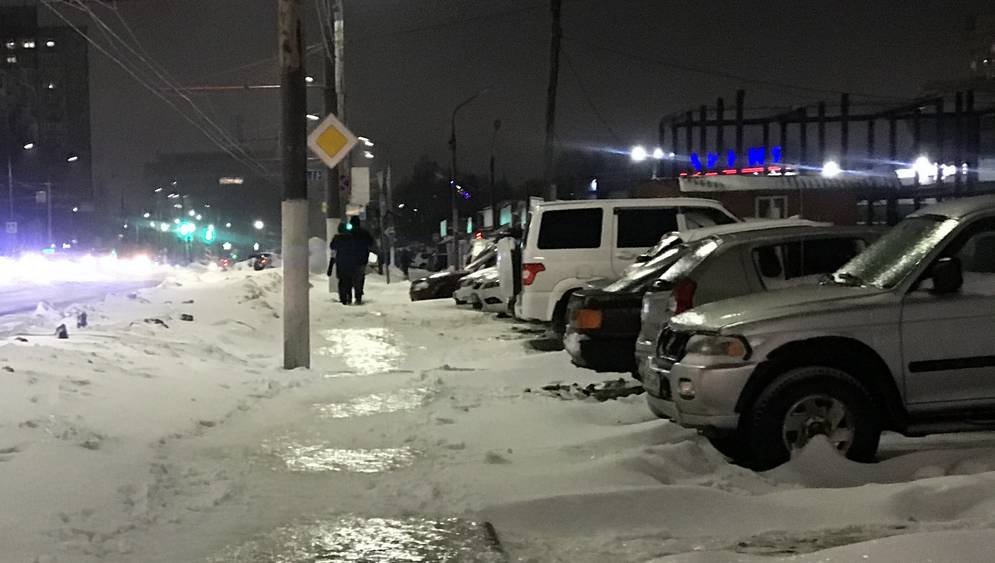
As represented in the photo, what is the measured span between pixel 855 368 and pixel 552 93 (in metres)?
19.4

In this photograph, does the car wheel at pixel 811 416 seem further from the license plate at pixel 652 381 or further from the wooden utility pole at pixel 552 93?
the wooden utility pole at pixel 552 93

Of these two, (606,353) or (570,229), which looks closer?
(606,353)

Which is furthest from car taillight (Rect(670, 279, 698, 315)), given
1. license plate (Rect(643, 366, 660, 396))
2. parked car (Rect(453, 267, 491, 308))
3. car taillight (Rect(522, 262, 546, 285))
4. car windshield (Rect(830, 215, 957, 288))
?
parked car (Rect(453, 267, 491, 308))

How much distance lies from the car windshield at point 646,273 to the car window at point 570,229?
3.26 metres

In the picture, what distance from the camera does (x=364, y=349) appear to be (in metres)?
13.8

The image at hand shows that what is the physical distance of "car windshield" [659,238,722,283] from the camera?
8.21 meters

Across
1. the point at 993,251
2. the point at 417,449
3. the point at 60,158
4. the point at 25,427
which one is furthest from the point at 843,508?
the point at 60,158

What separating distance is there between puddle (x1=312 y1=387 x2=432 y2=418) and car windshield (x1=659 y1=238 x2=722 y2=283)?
263 cm

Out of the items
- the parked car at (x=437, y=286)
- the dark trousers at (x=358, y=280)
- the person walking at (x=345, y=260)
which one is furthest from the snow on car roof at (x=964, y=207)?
the parked car at (x=437, y=286)

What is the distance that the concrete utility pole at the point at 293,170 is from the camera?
10.6 meters

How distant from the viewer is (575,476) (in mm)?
6109

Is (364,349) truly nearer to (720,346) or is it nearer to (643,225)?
(643,225)

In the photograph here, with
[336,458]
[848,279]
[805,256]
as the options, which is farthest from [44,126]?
[848,279]

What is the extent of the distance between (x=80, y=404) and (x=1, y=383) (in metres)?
0.68
